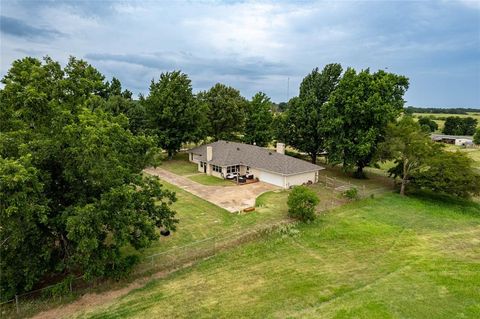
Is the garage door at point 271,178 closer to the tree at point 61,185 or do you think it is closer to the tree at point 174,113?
the tree at point 174,113

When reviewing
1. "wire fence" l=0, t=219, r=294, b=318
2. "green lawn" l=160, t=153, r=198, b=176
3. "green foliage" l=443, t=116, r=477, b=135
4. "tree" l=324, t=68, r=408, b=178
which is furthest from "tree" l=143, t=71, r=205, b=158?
"green foliage" l=443, t=116, r=477, b=135

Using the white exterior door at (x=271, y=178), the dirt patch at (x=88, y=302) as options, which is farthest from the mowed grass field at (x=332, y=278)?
the white exterior door at (x=271, y=178)

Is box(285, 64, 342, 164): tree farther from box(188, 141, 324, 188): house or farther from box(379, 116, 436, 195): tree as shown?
box(379, 116, 436, 195): tree

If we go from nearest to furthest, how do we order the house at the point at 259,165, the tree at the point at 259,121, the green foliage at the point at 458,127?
the house at the point at 259,165 < the tree at the point at 259,121 < the green foliage at the point at 458,127

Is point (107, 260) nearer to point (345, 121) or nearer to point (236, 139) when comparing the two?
point (345, 121)

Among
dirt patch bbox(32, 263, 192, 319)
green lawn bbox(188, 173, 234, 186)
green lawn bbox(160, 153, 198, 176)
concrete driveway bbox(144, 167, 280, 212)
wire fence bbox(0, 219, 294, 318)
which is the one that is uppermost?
green lawn bbox(160, 153, 198, 176)
